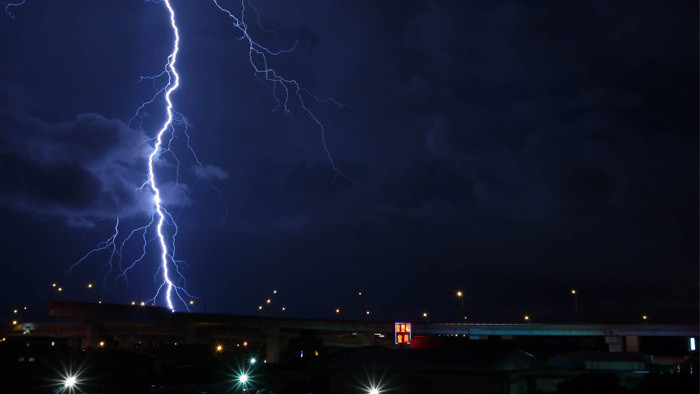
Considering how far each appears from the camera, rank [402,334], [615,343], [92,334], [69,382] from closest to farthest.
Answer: [69,382] < [402,334] < [615,343] < [92,334]

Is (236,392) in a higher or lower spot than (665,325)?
lower

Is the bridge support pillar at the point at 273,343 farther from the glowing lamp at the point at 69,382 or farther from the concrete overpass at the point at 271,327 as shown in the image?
the glowing lamp at the point at 69,382

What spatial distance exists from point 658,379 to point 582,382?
276 centimetres

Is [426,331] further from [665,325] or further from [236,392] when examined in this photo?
[236,392]

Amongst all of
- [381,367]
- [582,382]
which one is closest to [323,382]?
[381,367]

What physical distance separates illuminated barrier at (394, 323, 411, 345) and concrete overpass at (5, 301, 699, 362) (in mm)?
9795

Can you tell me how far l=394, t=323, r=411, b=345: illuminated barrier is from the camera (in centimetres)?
5225

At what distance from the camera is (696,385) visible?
20984 mm

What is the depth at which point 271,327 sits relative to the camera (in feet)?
222

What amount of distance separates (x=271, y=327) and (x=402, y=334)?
65.1ft

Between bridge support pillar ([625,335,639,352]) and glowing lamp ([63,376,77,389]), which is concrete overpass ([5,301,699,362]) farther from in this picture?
glowing lamp ([63,376,77,389])

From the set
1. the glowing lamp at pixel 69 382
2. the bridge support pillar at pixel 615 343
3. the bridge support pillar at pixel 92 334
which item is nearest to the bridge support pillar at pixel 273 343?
the bridge support pillar at pixel 92 334

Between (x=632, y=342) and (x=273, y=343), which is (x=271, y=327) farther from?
(x=632, y=342)

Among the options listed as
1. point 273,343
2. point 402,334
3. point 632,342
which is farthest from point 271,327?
point 632,342
